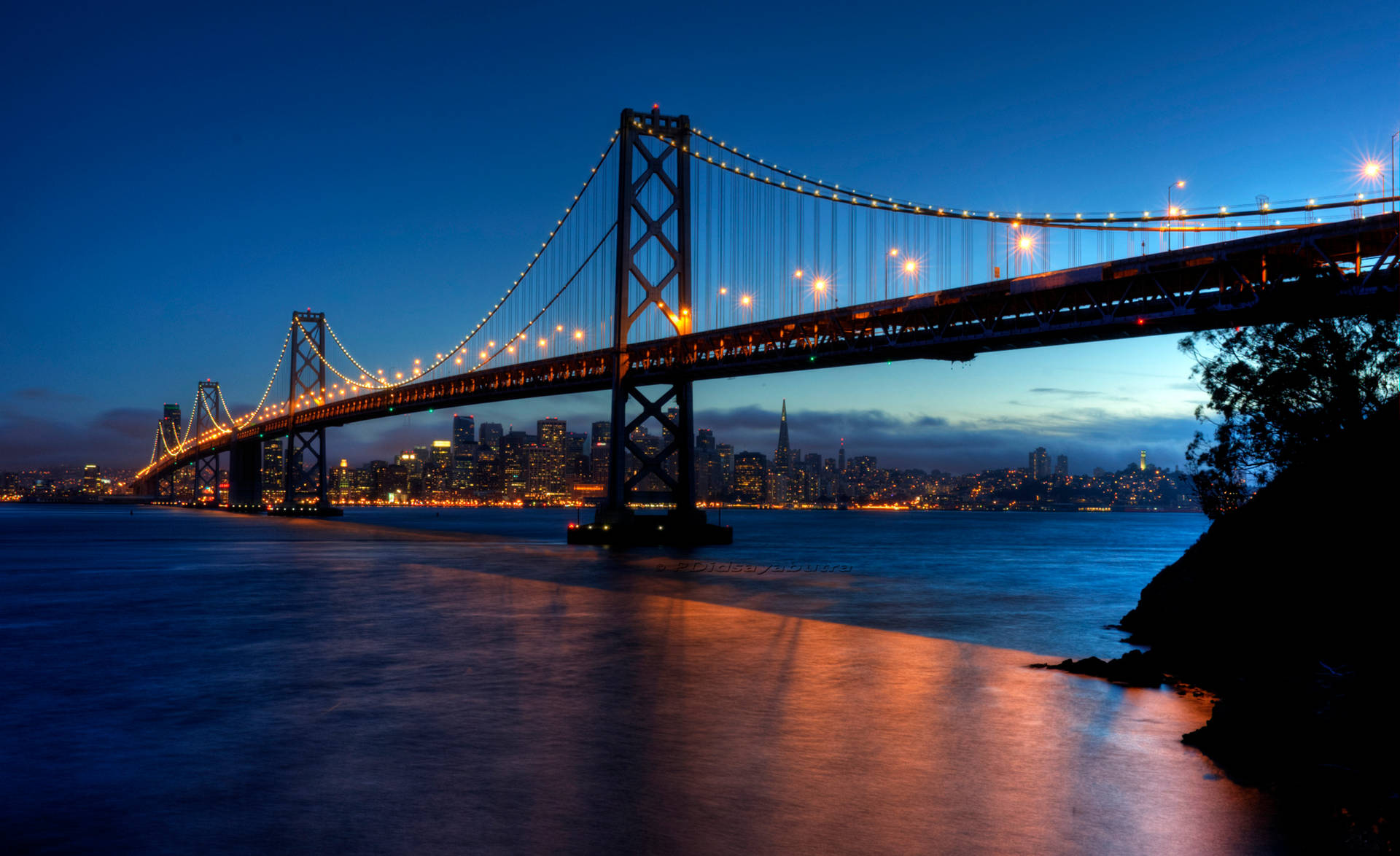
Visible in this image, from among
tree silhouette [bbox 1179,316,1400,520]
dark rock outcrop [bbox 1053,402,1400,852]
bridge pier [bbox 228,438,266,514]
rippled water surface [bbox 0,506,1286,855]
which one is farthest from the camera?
bridge pier [bbox 228,438,266,514]

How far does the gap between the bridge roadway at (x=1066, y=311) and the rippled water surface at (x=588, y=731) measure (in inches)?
334

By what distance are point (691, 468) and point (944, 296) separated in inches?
687

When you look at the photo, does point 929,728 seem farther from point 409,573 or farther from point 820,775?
point 409,573

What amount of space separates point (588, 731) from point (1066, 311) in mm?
26293

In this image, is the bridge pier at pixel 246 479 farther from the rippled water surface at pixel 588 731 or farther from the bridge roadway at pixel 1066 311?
the rippled water surface at pixel 588 731

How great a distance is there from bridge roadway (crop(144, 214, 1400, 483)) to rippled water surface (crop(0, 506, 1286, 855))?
27.9 feet

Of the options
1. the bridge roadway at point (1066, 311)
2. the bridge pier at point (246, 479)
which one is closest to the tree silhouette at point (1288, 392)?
the bridge roadway at point (1066, 311)

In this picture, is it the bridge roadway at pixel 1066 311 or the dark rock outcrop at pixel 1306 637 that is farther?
the bridge roadway at pixel 1066 311

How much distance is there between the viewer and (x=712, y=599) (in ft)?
89.9

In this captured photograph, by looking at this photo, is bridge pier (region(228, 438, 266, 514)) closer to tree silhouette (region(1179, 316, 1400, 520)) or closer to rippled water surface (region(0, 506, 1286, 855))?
rippled water surface (region(0, 506, 1286, 855))

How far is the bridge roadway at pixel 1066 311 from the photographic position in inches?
917

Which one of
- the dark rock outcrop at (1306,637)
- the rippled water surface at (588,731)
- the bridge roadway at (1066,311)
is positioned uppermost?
the bridge roadway at (1066,311)

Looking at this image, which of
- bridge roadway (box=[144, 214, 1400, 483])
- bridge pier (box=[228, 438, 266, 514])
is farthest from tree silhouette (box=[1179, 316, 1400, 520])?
bridge pier (box=[228, 438, 266, 514])

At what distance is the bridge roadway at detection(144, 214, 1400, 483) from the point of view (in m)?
23.3
